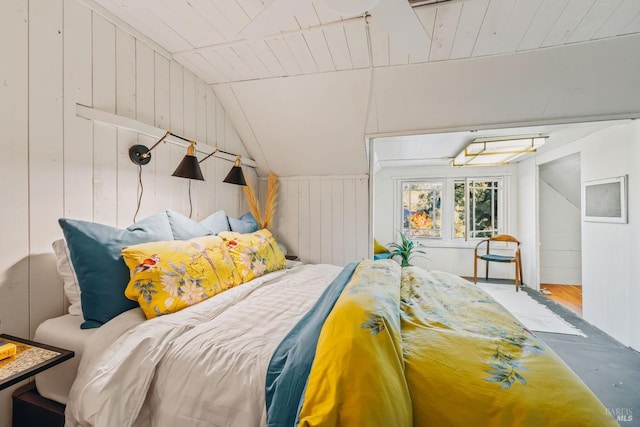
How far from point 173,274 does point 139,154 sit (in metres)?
0.87

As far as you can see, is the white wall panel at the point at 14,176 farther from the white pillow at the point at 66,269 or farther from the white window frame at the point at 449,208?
the white window frame at the point at 449,208

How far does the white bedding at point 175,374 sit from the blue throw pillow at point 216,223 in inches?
39.2

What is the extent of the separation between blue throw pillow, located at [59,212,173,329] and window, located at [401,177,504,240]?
4.38 m

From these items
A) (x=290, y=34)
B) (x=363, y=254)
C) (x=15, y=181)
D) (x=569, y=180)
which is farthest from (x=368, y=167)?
(x=569, y=180)

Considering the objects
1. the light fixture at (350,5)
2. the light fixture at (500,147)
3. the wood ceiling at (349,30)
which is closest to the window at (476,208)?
the light fixture at (500,147)

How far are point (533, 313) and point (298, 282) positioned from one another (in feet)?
9.55

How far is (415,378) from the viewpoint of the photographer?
2.39ft

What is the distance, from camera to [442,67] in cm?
188

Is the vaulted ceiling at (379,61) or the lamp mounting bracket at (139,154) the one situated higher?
the vaulted ceiling at (379,61)

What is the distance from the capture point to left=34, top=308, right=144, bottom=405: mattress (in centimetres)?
104

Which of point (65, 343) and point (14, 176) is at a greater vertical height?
point (14, 176)

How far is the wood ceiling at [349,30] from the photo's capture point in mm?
1388

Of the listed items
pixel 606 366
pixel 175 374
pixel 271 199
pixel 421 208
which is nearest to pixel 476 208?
pixel 421 208

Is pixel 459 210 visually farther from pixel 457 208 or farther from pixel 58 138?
pixel 58 138
